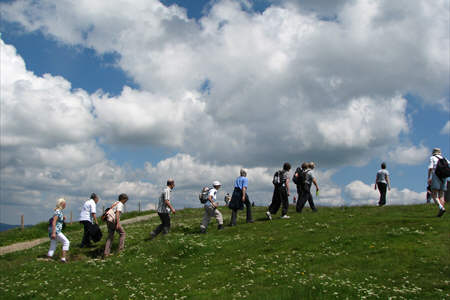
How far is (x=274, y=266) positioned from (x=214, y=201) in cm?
840

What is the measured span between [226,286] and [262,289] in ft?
4.66

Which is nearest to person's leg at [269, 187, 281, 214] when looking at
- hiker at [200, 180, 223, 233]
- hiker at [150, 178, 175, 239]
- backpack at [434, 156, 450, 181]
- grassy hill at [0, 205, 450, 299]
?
grassy hill at [0, 205, 450, 299]

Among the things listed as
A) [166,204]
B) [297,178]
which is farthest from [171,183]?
[297,178]

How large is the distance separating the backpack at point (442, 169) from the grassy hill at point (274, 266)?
2243 mm

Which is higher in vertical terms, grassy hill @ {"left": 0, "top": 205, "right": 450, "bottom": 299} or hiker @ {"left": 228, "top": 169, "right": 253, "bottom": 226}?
hiker @ {"left": 228, "top": 169, "right": 253, "bottom": 226}

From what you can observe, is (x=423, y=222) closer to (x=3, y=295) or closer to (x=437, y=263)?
(x=437, y=263)

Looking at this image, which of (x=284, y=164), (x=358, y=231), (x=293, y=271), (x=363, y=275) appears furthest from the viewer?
(x=284, y=164)

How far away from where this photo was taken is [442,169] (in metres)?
20.0

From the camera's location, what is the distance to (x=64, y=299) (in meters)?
13.7

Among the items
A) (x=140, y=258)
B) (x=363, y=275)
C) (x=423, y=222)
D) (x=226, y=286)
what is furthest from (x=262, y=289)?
(x=423, y=222)

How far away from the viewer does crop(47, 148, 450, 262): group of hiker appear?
20281 mm

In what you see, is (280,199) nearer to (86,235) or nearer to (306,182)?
(306,182)

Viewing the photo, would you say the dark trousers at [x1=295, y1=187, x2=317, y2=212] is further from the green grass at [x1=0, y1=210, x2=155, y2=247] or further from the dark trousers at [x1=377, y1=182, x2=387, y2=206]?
the green grass at [x1=0, y1=210, x2=155, y2=247]

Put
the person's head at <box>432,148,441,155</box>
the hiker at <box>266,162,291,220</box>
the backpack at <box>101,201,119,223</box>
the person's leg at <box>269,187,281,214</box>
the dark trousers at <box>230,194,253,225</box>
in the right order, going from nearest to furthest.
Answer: the backpack at <box>101,201,119,223</box> → the person's head at <box>432,148,441,155</box> → the dark trousers at <box>230,194,253,225</box> → the hiker at <box>266,162,291,220</box> → the person's leg at <box>269,187,281,214</box>
